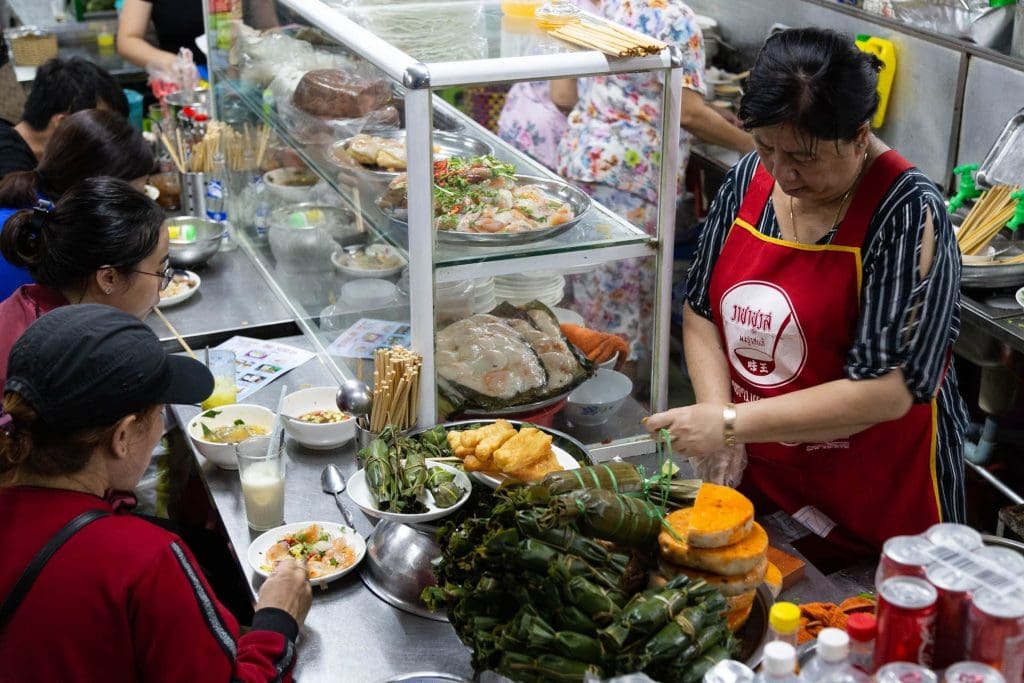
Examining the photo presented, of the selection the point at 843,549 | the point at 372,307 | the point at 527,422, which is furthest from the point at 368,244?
the point at 843,549

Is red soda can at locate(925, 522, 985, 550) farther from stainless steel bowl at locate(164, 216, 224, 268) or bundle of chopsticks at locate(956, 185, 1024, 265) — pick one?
stainless steel bowl at locate(164, 216, 224, 268)

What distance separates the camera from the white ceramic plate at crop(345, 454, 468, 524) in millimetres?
2116

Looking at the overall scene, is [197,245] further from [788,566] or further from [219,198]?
[788,566]

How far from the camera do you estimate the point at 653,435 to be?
7.56 ft

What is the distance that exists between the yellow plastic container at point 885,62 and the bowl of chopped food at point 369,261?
8.34ft

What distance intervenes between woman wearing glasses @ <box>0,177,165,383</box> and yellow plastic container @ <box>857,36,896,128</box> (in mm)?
3116

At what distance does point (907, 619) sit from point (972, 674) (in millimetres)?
90

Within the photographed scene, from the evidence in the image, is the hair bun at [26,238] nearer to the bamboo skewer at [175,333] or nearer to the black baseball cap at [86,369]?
the bamboo skewer at [175,333]

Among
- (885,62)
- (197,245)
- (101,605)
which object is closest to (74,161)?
(197,245)

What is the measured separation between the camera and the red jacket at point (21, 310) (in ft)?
8.57

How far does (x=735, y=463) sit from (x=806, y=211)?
1.87 ft

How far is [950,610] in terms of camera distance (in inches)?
Result: 51.8

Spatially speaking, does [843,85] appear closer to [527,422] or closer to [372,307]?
[527,422]

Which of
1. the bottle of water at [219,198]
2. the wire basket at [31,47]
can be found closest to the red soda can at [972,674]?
the bottle of water at [219,198]
